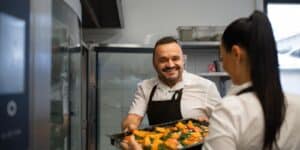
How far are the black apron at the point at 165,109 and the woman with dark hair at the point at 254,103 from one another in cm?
73

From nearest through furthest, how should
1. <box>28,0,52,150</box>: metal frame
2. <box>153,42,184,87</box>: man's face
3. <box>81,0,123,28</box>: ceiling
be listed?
<box>28,0,52,150</box>: metal frame → <box>153,42,184,87</box>: man's face → <box>81,0,123,28</box>: ceiling

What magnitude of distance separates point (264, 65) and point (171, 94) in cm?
82

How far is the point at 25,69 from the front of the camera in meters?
0.82

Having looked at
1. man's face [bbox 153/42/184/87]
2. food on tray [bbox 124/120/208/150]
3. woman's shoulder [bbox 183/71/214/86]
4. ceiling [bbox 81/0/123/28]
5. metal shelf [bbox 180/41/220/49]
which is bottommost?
food on tray [bbox 124/120/208/150]

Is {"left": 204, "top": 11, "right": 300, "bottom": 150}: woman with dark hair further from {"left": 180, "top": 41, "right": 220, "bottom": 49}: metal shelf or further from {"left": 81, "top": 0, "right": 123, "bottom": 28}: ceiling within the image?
{"left": 180, "top": 41, "right": 220, "bottom": 49}: metal shelf

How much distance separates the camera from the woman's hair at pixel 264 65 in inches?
35.8

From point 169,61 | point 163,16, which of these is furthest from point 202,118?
point 163,16

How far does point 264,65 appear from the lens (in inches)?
36.5

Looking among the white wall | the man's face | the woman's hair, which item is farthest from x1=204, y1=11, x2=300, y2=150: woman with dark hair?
the white wall

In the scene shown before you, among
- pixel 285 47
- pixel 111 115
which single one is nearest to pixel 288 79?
pixel 285 47

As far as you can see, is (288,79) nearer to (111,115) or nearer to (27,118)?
(111,115)

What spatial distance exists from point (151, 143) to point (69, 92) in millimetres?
546

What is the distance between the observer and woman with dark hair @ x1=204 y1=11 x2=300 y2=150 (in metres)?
0.90

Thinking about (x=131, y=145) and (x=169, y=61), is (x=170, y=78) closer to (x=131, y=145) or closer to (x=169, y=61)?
(x=169, y=61)
